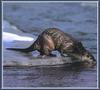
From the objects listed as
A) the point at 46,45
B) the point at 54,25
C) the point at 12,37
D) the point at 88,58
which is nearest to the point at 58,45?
the point at 46,45

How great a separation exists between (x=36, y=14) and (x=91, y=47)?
116 cm

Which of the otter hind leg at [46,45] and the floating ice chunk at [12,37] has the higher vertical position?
the floating ice chunk at [12,37]

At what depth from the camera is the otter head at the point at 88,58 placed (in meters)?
6.71

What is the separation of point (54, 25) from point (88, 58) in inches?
33.8

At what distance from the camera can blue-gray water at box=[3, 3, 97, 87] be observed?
6.70 meters

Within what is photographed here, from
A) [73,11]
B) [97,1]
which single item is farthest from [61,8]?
[97,1]

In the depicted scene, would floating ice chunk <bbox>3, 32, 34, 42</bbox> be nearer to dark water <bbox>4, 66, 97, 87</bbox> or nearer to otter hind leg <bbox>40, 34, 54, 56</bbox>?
otter hind leg <bbox>40, 34, 54, 56</bbox>

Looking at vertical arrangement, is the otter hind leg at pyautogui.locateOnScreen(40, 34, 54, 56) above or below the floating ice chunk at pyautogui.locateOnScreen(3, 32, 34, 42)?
below

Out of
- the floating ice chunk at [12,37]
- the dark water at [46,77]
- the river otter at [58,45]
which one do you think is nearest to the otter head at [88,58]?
the river otter at [58,45]

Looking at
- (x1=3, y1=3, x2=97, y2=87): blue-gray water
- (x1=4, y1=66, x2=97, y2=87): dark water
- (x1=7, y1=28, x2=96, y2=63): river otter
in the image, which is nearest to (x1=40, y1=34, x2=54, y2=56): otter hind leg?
(x1=7, y1=28, x2=96, y2=63): river otter

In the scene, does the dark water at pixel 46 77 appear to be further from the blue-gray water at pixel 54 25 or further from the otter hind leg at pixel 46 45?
the otter hind leg at pixel 46 45

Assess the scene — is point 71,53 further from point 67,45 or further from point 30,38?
point 30,38

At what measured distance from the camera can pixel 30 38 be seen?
6742mm

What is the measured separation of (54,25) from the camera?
22.1 feet
